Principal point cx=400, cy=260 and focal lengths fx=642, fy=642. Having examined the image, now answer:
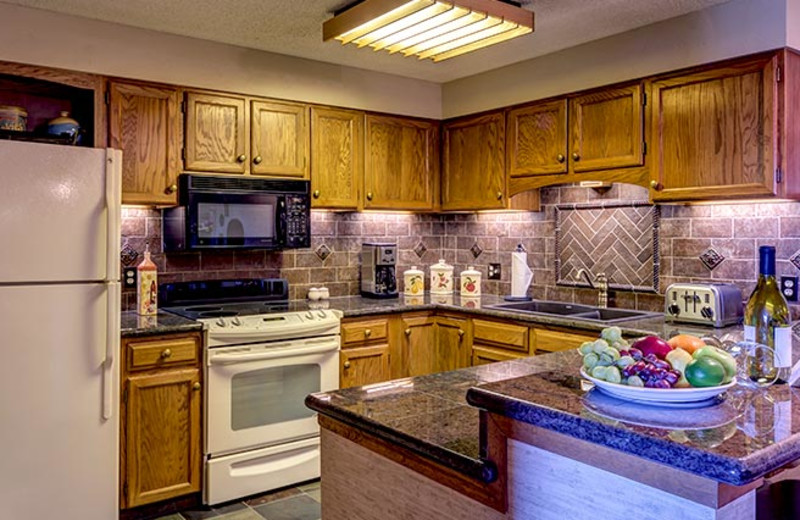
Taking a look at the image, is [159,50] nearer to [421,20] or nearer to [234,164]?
[234,164]

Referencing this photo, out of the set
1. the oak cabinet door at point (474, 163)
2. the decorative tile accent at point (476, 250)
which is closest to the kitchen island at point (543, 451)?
the oak cabinet door at point (474, 163)

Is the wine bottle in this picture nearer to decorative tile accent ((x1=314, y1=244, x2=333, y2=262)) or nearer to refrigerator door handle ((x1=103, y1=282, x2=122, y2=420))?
refrigerator door handle ((x1=103, y1=282, x2=122, y2=420))

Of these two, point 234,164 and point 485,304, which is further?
point 485,304

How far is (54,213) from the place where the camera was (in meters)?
2.59

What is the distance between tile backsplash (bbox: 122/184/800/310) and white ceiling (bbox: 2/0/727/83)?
35.5 inches

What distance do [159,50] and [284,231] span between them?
45.9 inches

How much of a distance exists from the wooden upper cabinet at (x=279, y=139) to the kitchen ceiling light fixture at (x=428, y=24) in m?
0.84

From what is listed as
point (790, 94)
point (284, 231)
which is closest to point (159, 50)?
point (284, 231)

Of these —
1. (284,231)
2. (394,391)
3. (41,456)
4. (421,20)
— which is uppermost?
(421,20)

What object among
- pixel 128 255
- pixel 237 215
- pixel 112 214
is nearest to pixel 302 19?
pixel 237 215

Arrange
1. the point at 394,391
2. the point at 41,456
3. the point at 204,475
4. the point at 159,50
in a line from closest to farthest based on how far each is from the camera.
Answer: the point at 394,391 < the point at 41,456 < the point at 204,475 < the point at 159,50

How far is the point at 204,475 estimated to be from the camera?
10.4ft

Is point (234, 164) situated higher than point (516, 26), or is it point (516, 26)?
point (516, 26)

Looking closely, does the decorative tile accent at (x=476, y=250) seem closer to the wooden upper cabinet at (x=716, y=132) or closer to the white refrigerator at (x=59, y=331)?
the wooden upper cabinet at (x=716, y=132)
